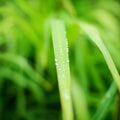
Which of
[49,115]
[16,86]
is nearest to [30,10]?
[16,86]

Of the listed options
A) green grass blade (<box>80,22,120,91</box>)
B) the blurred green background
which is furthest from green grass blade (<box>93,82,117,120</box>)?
the blurred green background

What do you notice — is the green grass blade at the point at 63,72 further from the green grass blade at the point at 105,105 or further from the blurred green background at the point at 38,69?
the blurred green background at the point at 38,69

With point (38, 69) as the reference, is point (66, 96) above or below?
below

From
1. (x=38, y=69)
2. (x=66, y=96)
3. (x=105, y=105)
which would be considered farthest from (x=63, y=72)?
(x=38, y=69)

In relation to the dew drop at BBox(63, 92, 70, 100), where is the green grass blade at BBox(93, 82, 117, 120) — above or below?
above

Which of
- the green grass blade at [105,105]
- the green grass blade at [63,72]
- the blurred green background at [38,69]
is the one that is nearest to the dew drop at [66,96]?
the green grass blade at [63,72]

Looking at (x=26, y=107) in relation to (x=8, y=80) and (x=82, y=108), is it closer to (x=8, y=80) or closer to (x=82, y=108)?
(x=8, y=80)

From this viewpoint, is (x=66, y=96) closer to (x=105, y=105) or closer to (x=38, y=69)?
(x=105, y=105)

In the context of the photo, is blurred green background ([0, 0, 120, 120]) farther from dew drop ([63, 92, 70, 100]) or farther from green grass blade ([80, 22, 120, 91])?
dew drop ([63, 92, 70, 100])

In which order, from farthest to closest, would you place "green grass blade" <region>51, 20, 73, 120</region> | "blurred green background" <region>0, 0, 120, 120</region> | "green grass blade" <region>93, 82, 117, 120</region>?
"blurred green background" <region>0, 0, 120, 120</region> < "green grass blade" <region>93, 82, 117, 120</region> < "green grass blade" <region>51, 20, 73, 120</region>
